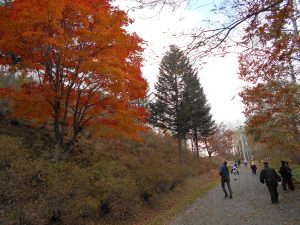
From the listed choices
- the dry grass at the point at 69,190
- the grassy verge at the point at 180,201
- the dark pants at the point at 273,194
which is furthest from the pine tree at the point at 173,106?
the dark pants at the point at 273,194

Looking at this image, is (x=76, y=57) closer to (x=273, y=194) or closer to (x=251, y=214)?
(x=251, y=214)

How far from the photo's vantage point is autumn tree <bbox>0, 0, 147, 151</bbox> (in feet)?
36.0

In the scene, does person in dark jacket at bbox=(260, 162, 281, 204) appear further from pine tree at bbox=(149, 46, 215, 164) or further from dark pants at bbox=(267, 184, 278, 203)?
pine tree at bbox=(149, 46, 215, 164)

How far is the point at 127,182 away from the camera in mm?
11148

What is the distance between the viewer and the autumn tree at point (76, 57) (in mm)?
10984

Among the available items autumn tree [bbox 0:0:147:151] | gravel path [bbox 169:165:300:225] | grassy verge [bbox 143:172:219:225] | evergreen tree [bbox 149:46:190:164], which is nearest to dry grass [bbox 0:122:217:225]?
grassy verge [bbox 143:172:219:225]

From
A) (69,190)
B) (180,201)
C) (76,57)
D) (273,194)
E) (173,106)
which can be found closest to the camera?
(69,190)

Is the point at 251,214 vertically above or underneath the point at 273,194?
underneath

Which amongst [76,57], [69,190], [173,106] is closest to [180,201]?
[69,190]

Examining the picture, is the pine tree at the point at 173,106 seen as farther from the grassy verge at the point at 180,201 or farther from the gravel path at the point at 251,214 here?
the gravel path at the point at 251,214

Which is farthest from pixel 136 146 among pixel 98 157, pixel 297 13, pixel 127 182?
pixel 297 13

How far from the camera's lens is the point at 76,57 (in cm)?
1161

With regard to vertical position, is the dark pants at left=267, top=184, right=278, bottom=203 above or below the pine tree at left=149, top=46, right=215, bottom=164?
below

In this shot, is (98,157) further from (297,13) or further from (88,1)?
(297,13)
